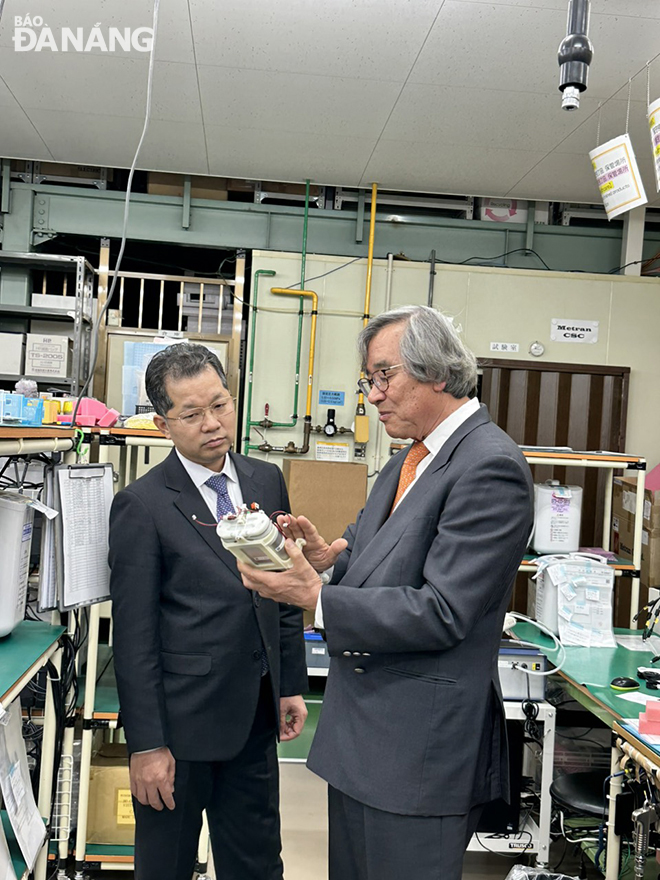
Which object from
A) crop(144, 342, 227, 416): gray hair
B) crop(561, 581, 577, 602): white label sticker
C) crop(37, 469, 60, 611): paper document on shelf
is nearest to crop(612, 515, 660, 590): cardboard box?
crop(561, 581, 577, 602): white label sticker

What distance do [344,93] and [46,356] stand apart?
2.06 metres

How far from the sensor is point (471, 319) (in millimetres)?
4707

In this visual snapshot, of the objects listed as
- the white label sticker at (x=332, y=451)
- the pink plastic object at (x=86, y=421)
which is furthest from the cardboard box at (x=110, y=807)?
the white label sticker at (x=332, y=451)

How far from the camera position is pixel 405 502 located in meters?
1.31

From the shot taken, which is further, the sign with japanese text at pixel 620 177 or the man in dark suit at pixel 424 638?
the sign with japanese text at pixel 620 177

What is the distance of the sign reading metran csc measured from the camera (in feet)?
9.45

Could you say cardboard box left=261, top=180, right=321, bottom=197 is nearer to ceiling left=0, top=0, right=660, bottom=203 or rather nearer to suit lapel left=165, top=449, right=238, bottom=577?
ceiling left=0, top=0, right=660, bottom=203

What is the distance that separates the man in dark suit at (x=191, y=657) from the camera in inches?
62.5

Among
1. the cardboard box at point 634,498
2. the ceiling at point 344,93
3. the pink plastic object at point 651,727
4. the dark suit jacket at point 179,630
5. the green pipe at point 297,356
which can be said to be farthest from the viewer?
the green pipe at point 297,356

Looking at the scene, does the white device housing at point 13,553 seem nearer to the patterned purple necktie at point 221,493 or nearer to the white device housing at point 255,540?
the patterned purple necktie at point 221,493

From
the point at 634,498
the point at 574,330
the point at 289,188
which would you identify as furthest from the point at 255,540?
the point at 289,188

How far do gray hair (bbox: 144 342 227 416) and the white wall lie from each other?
2.91 m

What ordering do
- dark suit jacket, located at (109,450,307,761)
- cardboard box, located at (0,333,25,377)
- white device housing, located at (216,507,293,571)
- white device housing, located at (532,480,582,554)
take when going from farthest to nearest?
1. cardboard box, located at (0,333,25,377)
2. white device housing, located at (532,480,582,554)
3. dark suit jacket, located at (109,450,307,761)
4. white device housing, located at (216,507,293,571)

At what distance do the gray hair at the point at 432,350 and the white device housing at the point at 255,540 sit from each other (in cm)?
37
